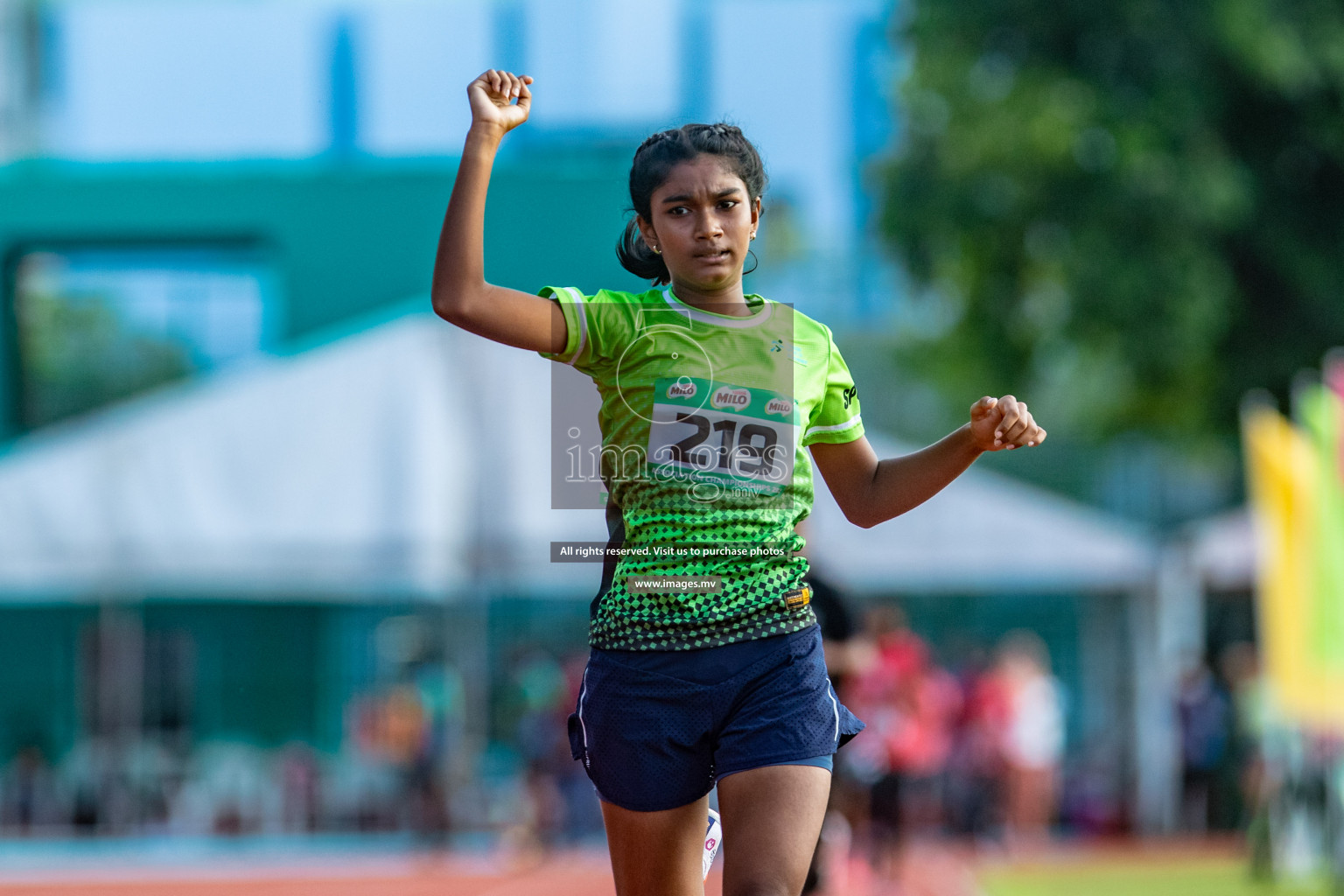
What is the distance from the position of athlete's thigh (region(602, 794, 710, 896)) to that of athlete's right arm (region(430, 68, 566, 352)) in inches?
33.5

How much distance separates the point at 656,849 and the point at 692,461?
2.22 ft

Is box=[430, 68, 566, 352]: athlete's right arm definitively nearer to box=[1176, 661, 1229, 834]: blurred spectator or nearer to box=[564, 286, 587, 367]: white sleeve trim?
box=[564, 286, 587, 367]: white sleeve trim

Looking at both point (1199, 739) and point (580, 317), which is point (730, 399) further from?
point (1199, 739)

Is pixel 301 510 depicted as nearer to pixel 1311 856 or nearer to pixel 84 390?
pixel 1311 856

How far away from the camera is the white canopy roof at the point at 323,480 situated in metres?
11.7

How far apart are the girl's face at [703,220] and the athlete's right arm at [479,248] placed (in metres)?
0.30

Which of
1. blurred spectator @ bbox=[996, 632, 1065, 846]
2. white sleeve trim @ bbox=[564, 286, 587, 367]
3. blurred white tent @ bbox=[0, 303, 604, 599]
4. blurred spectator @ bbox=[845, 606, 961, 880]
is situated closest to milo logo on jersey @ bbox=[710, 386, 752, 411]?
white sleeve trim @ bbox=[564, 286, 587, 367]

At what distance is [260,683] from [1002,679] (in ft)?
28.2

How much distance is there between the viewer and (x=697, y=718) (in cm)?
292

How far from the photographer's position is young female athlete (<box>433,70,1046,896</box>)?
2.90 meters

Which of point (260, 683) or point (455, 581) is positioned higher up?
point (455, 581)

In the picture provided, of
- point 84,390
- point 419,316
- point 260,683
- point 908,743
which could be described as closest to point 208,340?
point 84,390

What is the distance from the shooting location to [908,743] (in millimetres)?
9703

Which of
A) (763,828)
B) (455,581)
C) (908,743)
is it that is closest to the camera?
(763,828)
